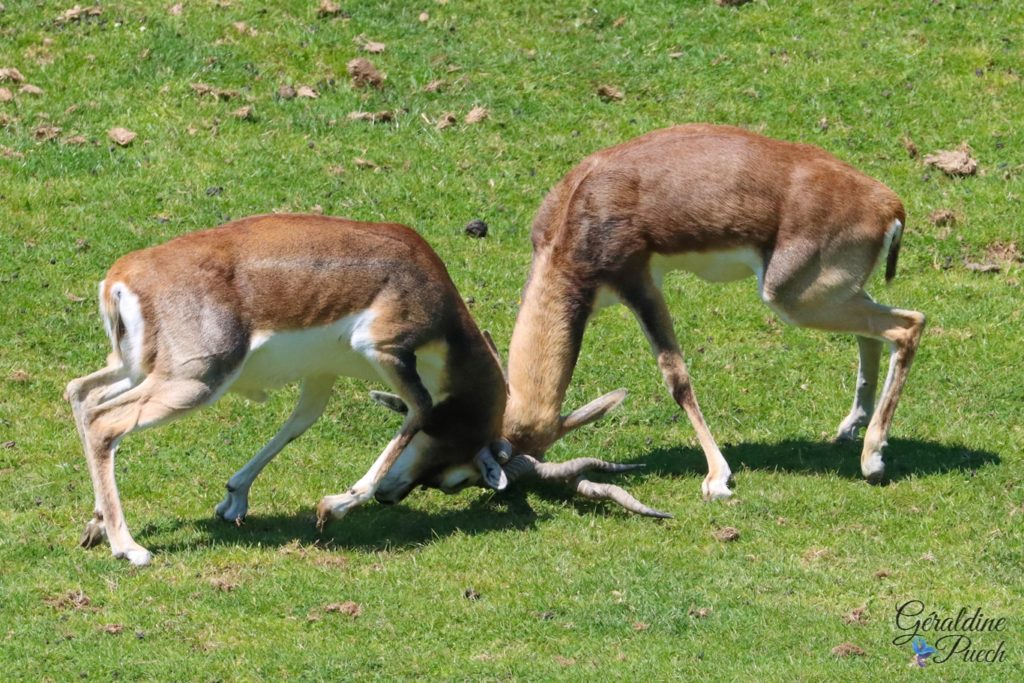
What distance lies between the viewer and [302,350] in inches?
371

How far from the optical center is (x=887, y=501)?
33.4 ft

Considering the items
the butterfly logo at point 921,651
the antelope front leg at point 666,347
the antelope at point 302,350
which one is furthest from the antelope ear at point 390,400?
the butterfly logo at point 921,651

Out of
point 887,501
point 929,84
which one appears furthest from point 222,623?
point 929,84

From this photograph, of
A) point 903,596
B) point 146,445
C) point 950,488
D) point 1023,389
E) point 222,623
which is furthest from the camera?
point 1023,389

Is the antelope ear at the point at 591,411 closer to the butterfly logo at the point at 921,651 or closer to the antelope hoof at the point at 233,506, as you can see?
the antelope hoof at the point at 233,506

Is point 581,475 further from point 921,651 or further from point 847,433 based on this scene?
point 921,651

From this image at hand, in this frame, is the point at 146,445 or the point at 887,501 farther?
the point at 146,445

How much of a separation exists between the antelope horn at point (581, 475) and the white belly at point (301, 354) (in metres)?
1.24

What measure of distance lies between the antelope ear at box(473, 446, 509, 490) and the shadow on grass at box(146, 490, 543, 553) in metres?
0.26

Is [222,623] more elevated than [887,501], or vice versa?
[222,623]

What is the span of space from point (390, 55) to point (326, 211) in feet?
10.1

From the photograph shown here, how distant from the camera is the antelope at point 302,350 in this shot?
29.4 ft

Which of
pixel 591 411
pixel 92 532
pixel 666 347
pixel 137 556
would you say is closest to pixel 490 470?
pixel 591 411

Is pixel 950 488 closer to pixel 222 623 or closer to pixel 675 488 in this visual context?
pixel 675 488
